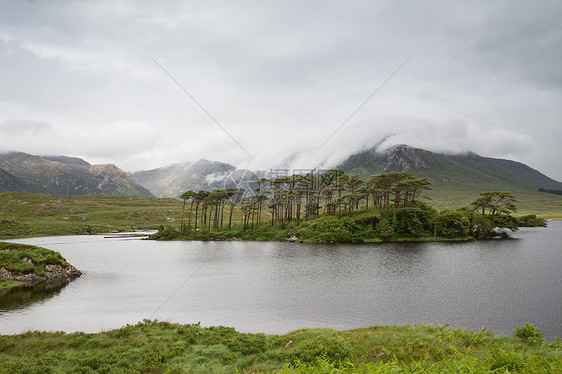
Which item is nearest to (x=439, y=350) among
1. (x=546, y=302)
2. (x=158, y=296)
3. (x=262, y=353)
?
(x=262, y=353)

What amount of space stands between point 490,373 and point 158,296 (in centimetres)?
3528

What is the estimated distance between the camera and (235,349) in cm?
1741

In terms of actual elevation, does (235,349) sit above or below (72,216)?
above

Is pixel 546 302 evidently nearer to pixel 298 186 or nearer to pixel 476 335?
pixel 476 335

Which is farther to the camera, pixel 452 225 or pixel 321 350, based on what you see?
pixel 452 225

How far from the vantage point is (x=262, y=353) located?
16.8 m

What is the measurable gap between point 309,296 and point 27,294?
33.8 m

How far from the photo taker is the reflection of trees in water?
30003 mm

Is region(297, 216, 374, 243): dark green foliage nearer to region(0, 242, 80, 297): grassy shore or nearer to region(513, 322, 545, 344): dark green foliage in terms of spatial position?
region(0, 242, 80, 297): grassy shore

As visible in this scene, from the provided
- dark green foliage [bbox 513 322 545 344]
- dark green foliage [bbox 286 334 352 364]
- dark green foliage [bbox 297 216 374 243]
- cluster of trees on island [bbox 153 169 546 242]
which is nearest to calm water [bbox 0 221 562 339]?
dark green foliage [bbox 513 322 545 344]

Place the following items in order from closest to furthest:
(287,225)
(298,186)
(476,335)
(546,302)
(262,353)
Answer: (262,353) < (476,335) < (546,302) < (287,225) < (298,186)

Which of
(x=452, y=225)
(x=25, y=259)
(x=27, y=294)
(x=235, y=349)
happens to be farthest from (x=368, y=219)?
(x=25, y=259)

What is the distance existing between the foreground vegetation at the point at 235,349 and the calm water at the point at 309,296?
4674 millimetres

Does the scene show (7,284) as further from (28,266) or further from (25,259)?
(25,259)
